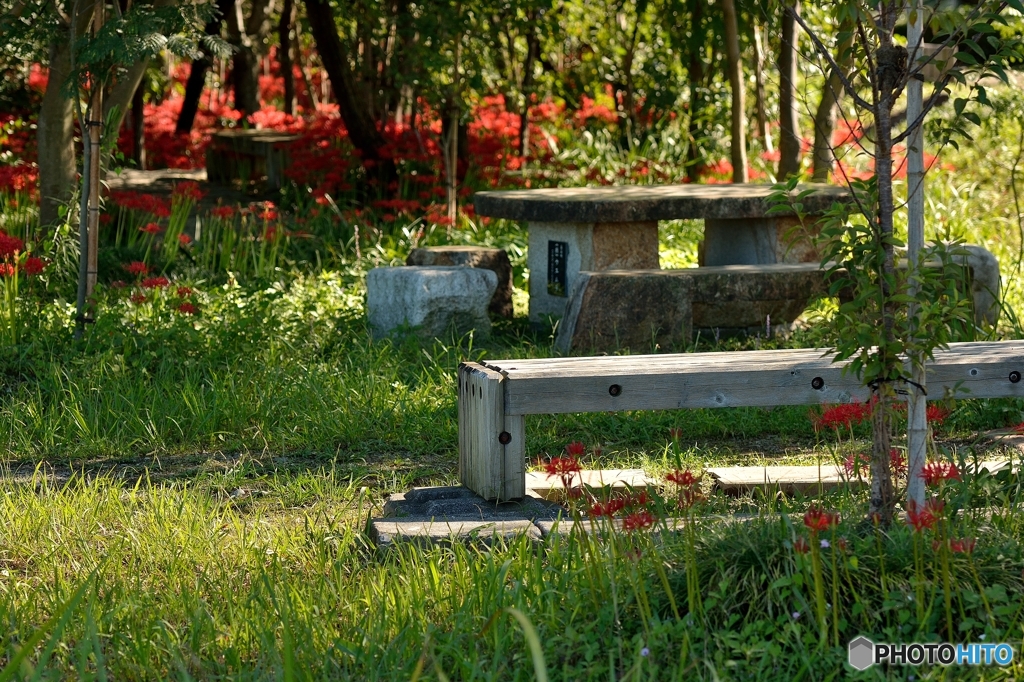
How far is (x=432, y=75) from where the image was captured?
31.0ft

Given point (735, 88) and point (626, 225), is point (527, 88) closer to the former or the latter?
point (735, 88)

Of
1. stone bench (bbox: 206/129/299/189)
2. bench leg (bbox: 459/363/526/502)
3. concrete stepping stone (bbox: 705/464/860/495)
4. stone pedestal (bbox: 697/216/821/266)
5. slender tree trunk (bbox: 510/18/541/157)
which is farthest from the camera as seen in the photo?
stone bench (bbox: 206/129/299/189)

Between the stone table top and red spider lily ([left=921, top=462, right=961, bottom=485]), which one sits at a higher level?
the stone table top

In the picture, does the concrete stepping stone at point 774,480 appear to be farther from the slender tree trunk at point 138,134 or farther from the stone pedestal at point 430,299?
the slender tree trunk at point 138,134

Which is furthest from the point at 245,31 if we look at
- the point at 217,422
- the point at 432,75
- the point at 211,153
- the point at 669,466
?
the point at 669,466

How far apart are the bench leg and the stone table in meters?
2.72

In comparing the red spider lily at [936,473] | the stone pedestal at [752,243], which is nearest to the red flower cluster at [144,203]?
the stone pedestal at [752,243]

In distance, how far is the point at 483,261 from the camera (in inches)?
272

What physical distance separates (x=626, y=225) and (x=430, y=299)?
4.31ft

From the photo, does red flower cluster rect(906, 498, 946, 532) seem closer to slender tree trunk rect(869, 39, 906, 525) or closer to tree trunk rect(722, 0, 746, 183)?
slender tree trunk rect(869, 39, 906, 525)

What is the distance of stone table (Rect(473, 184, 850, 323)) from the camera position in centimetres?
634

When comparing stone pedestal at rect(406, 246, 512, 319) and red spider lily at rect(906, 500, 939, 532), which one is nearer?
red spider lily at rect(906, 500, 939, 532)

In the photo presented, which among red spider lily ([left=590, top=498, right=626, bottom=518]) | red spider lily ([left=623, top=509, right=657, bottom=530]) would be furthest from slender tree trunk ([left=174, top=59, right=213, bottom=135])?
red spider lily ([left=623, top=509, right=657, bottom=530])

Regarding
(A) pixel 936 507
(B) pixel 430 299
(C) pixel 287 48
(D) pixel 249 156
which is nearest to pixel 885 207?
(A) pixel 936 507
